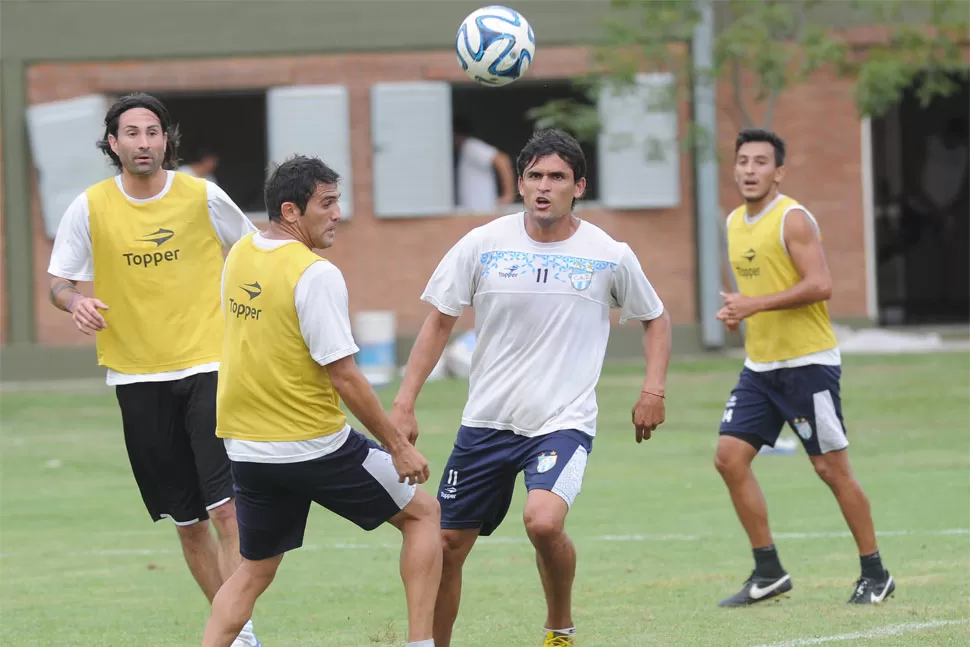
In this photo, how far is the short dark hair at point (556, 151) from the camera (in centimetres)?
671

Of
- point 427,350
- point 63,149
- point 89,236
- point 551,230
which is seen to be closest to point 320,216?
point 427,350

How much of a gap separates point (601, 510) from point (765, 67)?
9.87 metres

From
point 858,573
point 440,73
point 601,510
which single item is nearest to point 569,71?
point 440,73

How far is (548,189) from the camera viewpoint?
6.66 metres

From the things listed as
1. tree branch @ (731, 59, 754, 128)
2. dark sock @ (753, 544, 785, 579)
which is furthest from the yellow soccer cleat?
tree branch @ (731, 59, 754, 128)

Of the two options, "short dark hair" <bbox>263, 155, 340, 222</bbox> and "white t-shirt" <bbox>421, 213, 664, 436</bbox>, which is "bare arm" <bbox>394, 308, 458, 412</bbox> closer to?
"white t-shirt" <bbox>421, 213, 664, 436</bbox>

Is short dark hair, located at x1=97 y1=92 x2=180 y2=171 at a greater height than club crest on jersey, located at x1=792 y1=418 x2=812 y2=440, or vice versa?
short dark hair, located at x1=97 y1=92 x2=180 y2=171

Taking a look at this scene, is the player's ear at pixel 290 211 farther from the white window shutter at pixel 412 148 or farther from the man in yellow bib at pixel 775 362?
the white window shutter at pixel 412 148

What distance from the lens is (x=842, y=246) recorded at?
22.0m

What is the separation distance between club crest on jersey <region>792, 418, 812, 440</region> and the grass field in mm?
781

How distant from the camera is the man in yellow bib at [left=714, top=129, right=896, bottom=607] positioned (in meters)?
8.12

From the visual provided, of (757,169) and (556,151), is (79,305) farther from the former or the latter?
(757,169)

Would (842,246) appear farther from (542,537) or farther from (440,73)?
(542,537)

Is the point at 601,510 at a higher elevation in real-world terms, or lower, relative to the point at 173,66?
lower
